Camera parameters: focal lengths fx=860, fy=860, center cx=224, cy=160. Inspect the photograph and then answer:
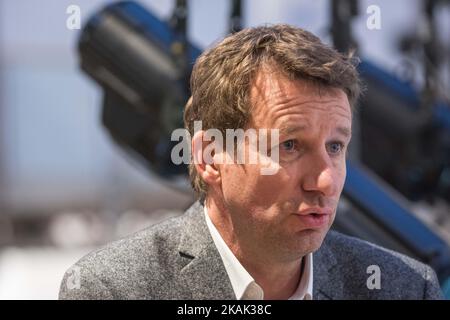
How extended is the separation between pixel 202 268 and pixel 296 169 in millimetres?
216

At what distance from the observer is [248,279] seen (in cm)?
123


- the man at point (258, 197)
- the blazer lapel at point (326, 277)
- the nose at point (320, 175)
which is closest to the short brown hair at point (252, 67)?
the man at point (258, 197)

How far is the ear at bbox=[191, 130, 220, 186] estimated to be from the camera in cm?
124

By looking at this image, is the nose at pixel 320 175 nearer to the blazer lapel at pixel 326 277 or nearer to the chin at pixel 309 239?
the chin at pixel 309 239

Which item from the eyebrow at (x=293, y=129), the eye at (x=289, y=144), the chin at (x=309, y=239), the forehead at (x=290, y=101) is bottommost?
the chin at (x=309, y=239)

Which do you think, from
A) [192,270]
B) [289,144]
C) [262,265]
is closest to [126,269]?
[192,270]

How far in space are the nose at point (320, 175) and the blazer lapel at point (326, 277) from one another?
199mm

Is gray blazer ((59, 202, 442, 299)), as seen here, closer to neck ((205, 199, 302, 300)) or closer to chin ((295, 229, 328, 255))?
neck ((205, 199, 302, 300))

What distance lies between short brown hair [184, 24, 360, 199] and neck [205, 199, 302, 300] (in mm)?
148

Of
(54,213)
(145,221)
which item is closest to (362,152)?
(145,221)

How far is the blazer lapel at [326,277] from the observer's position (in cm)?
130

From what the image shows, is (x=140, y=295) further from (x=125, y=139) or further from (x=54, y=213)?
(x=54, y=213)

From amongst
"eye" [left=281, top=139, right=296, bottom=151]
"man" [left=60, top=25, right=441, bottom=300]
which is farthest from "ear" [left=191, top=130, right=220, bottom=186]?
"eye" [left=281, top=139, right=296, bottom=151]

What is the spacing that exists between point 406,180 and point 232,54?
133cm
